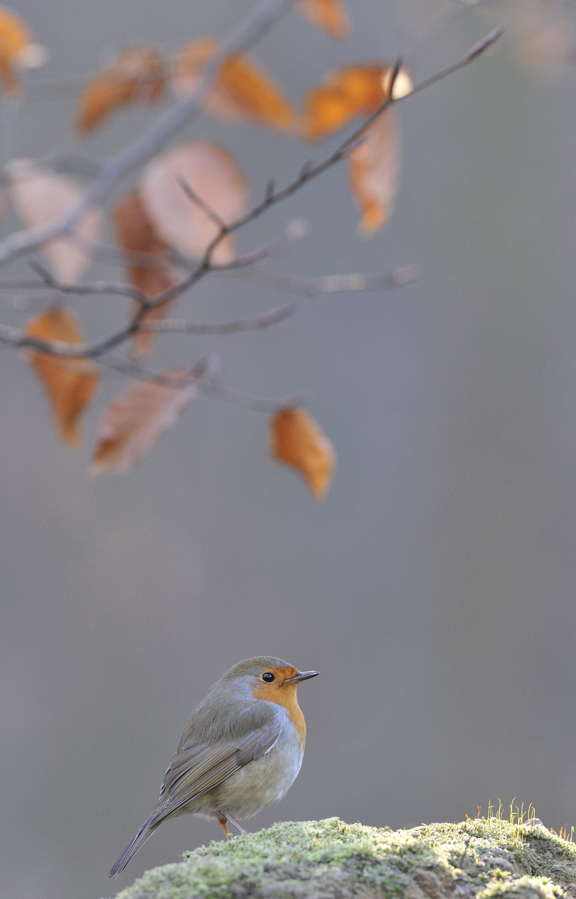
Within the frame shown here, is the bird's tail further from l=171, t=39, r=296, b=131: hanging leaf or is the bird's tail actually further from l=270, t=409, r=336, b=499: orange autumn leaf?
l=171, t=39, r=296, b=131: hanging leaf

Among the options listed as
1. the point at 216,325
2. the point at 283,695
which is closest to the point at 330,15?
the point at 216,325

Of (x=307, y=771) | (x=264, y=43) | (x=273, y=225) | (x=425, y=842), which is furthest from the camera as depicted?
(x=264, y=43)

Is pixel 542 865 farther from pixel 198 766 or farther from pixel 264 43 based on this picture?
pixel 264 43

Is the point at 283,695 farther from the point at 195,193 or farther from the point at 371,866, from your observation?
the point at 195,193

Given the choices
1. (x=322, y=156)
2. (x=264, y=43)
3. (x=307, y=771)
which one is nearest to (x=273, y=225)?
(x=322, y=156)

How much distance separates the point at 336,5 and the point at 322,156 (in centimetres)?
321

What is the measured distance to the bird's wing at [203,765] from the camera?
142 centimetres

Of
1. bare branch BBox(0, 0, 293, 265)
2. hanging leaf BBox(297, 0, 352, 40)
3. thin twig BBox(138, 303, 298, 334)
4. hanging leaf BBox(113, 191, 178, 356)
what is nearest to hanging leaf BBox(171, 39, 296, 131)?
bare branch BBox(0, 0, 293, 265)

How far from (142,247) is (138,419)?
37cm

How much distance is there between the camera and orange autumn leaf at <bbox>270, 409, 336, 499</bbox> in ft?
4.66

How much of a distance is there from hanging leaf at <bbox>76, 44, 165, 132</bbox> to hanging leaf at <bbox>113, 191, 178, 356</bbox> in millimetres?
188

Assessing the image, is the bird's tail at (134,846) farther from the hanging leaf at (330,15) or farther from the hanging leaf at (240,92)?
the hanging leaf at (330,15)

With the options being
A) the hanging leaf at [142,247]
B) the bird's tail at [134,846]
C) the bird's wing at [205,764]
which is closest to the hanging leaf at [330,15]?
the hanging leaf at [142,247]

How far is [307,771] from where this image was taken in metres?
3.90
